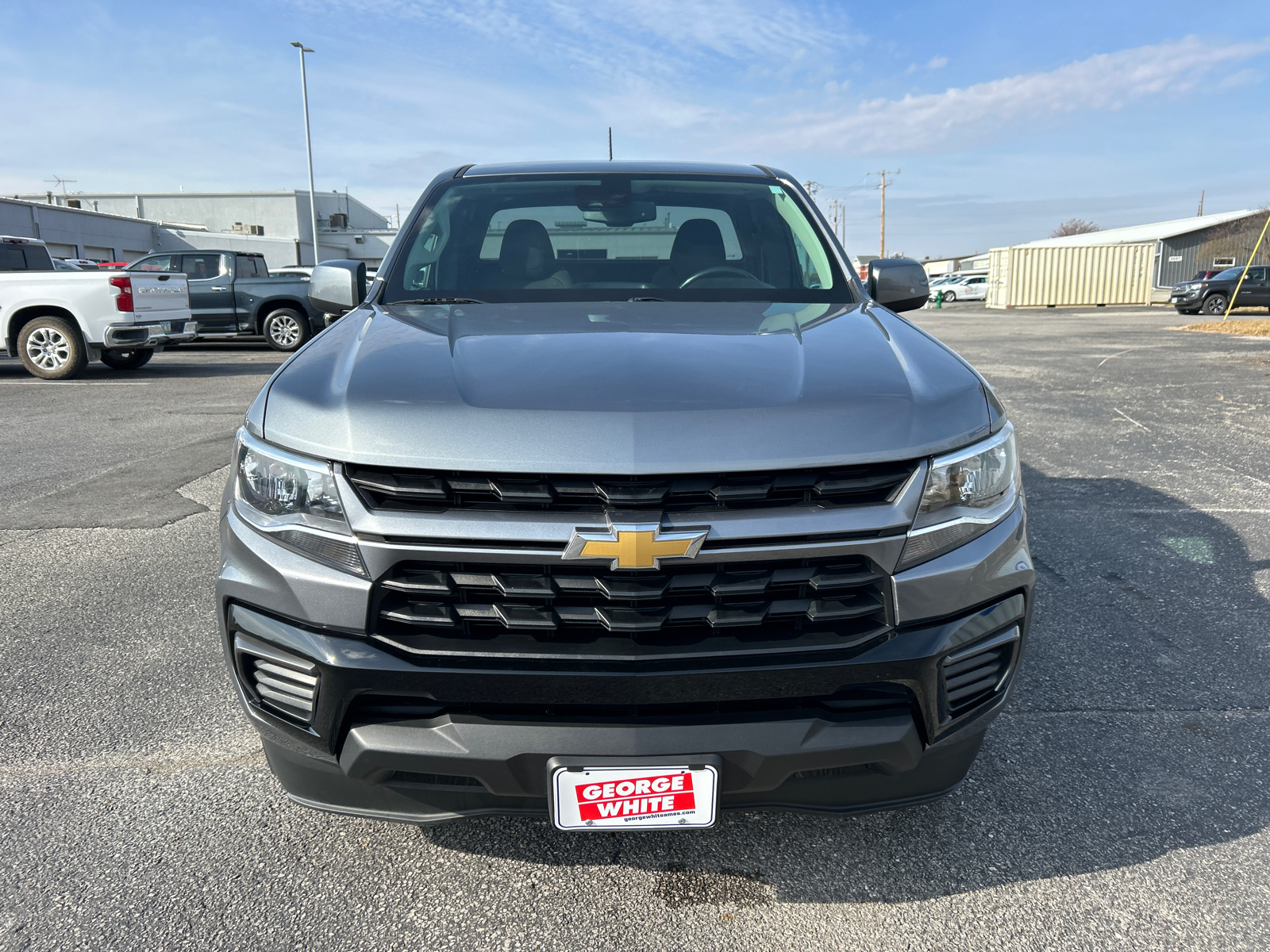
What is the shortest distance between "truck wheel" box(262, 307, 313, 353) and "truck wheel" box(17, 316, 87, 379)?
3.90 meters

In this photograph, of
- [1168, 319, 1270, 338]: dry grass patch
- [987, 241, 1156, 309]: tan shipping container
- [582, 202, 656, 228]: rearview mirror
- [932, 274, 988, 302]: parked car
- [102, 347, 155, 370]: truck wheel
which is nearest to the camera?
[582, 202, 656, 228]: rearview mirror

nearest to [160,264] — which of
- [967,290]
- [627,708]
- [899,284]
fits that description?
[899,284]

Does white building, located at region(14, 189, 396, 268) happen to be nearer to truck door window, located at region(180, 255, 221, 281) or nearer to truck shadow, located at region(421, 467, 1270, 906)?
truck door window, located at region(180, 255, 221, 281)

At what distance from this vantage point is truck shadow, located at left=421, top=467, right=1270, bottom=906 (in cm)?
217

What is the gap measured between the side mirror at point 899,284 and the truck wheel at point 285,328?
45.7ft

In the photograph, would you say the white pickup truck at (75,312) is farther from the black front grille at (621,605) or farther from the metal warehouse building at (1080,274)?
the metal warehouse building at (1080,274)

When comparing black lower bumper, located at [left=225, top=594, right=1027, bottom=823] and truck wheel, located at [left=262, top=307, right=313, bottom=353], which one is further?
truck wheel, located at [left=262, top=307, right=313, bottom=353]

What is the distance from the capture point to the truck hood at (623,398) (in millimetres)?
1741

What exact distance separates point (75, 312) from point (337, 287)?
10.5 m

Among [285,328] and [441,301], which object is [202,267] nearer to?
[285,328]

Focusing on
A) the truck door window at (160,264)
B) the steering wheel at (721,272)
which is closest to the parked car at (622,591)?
the steering wheel at (721,272)

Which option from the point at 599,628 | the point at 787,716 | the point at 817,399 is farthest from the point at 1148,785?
the point at 599,628

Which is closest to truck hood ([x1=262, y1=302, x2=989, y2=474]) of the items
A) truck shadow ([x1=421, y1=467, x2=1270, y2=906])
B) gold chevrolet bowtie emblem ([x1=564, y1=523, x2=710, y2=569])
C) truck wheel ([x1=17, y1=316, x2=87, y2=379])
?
gold chevrolet bowtie emblem ([x1=564, y1=523, x2=710, y2=569])

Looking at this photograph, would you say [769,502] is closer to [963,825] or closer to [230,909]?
[963,825]
